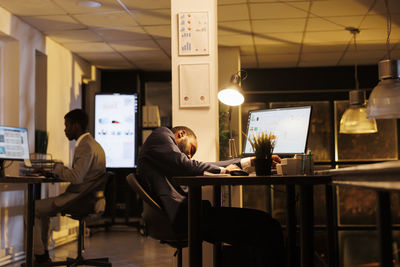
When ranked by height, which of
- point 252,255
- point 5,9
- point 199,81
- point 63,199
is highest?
point 5,9

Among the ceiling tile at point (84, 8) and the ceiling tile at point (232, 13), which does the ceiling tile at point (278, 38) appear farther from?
the ceiling tile at point (84, 8)

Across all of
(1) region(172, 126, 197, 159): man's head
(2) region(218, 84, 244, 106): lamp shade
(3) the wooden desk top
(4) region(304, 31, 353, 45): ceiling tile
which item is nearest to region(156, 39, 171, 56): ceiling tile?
(4) region(304, 31, 353, 45): ceiling tile

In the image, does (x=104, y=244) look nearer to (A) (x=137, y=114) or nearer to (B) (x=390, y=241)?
(A) (x=137, y=114)

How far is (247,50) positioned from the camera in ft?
25.5

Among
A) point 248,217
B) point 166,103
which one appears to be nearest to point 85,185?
point 248,217

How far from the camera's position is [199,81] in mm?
3869

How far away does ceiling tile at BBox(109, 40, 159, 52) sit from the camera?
7.25 metres

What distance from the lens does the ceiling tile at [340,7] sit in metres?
5.56

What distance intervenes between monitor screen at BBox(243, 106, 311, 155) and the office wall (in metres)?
3.27

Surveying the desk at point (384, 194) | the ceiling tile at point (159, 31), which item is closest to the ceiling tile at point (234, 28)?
the ceiling tile at point (159, 31)

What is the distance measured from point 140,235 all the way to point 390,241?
6645 mm

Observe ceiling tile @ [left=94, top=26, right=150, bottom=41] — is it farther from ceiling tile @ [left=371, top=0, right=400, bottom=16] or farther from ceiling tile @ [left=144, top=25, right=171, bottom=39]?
ceiling tile @ [left=371, top=0, right=400, bottom=16]

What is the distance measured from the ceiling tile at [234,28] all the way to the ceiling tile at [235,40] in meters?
0.18

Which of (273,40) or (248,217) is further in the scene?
(273,40)
